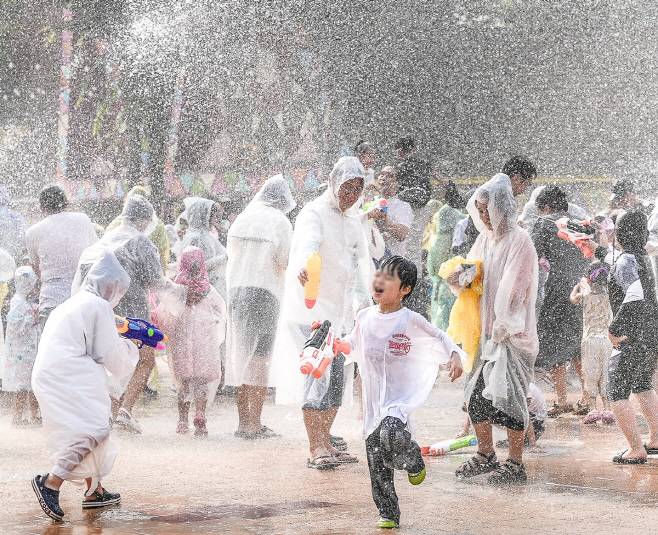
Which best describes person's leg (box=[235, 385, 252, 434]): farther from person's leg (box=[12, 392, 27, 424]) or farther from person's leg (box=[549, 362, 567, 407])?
person's leg (box=[549, 362, 567, 407])

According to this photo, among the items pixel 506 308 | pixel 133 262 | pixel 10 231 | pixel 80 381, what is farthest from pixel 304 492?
pixel 10 231

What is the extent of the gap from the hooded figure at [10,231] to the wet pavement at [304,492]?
2256 millimetres

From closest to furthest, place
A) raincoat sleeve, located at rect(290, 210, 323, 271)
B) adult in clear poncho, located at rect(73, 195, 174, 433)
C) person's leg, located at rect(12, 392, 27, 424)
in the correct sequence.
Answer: raincoat sleeve, located at rect(290, 210, 323, 271), adult in clear poncho, located at rect(73, 195, 174, 433), person's leg, located at rect(12, 392, 27, 424)

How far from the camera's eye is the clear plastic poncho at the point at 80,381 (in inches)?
208

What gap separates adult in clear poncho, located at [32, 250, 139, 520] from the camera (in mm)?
5285

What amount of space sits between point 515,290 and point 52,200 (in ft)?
13.7

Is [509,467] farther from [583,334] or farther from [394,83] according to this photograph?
[394,83]

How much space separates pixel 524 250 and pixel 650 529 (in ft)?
6.48

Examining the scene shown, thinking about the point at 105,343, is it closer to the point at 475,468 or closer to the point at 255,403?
the point at 475,468

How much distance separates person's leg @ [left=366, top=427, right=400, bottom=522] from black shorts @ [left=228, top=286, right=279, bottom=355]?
10.0ft

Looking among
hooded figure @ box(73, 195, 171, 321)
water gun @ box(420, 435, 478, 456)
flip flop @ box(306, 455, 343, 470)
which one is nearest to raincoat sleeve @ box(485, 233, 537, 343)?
water gun @ box(420, 435, 478, 456)

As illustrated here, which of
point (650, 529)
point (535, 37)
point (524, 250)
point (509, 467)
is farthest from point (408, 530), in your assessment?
point (535, 37)

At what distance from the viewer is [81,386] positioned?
5379mm

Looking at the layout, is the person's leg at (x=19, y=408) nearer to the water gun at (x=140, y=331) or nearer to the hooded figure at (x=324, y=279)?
the hooded figure at (x=324, y=279)
